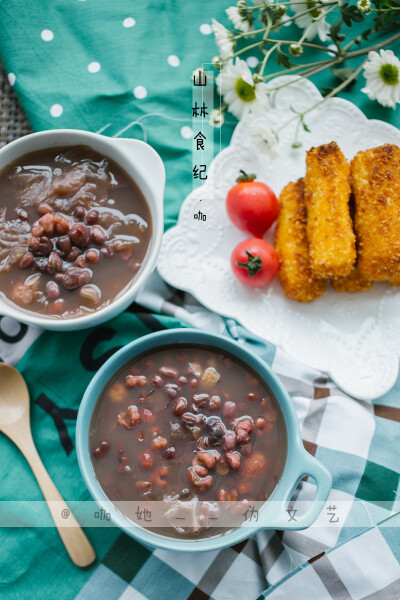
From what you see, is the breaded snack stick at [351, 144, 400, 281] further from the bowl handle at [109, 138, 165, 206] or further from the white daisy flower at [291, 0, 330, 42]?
the bowl handle at [109, 138, 165, 206]

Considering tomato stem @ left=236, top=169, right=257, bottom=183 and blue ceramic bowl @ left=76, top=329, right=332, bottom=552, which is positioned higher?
tomato stem @ left=236, top=169, right=257, bottom=183

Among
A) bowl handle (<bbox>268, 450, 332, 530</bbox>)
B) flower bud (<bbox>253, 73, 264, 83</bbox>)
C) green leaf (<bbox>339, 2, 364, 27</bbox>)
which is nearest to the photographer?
bowl handle (<bbox>268, 450, 332, 530</bbox>)

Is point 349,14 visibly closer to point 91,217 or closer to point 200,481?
point 91,217

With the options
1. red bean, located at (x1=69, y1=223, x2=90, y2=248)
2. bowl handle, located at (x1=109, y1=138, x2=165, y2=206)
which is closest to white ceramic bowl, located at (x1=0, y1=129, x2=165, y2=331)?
bowl handle, located at (x1=109, y1=138, x2=165, y2=206)

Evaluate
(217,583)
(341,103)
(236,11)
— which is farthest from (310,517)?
(236,11)

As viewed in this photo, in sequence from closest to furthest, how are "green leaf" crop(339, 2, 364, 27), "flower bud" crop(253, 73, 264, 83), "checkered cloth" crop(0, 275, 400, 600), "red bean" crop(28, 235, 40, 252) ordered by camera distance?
"red bean" crop(28, 235, 40, 252) < "checkered cloth" crop(0, 275, 400, 600) < "flower bud" crop(253, 73, 264, 83) < "green leaf" crop(339, 2, 364, 27)

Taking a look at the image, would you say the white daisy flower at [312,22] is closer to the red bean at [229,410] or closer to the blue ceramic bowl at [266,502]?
the blue ceramic bowl at [266,502]

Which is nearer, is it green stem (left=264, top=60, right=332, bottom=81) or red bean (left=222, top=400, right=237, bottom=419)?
red bean (left=222, top=400, right=237, bottom=419)
